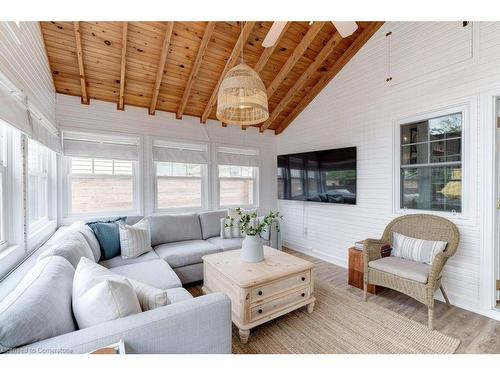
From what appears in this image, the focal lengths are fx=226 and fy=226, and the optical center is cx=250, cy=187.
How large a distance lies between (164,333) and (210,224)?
269cm

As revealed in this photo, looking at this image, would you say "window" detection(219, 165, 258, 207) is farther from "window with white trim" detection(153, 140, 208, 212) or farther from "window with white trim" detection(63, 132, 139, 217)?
"window with white trim" detection(63, 132, 139, 217)

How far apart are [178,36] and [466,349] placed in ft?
14.3

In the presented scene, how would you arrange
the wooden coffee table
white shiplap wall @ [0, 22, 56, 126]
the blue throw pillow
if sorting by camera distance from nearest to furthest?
white shiplap wall @ [0, 22, 56, 126]
the wooden coffee table
the blue throw pillow

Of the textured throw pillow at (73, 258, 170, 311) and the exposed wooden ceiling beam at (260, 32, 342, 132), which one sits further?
the exposed wooden ceiling beam at (260, 32, 342, 132)

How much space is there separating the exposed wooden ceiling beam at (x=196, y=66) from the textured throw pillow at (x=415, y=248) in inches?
132

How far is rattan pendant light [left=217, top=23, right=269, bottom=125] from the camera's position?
188 centimetres

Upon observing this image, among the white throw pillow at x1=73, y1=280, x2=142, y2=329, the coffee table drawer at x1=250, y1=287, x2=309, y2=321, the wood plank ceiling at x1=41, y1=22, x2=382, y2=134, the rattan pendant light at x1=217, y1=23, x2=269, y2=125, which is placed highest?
the wood plank ceiling at x1=41, y1=22, x2=382, y2=134

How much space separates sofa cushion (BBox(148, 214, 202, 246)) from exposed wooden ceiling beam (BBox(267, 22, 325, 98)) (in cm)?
256

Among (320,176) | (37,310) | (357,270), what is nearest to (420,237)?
(357,270)

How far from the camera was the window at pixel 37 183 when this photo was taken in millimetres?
2385

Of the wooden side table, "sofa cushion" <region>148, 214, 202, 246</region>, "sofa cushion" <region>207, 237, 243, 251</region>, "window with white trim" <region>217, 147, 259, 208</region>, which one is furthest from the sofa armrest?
"window with white trim" <region>217, 147, 259, 208</region>

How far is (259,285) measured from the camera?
2.02 meters
